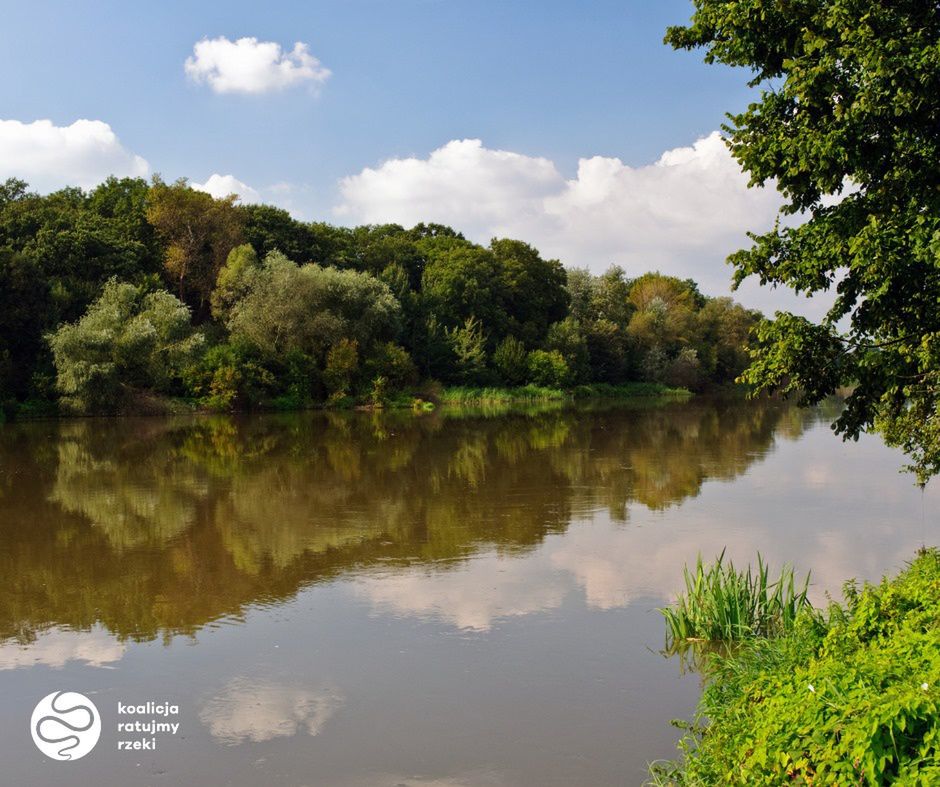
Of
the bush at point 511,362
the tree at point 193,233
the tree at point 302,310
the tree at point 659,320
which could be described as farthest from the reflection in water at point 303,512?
the tree at point 659,320

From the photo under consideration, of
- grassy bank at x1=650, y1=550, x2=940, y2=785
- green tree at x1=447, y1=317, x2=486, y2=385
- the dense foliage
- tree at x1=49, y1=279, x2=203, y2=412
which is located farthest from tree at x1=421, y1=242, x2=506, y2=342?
grassy bank at x1=650, y1=550, x2=940, y2=785

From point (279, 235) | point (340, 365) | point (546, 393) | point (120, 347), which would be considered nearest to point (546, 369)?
point (546, 393)

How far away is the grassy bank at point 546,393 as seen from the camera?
5506cm

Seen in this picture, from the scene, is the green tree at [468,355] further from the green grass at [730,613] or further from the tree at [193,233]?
the green grass at [730,613]

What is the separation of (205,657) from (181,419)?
109ft

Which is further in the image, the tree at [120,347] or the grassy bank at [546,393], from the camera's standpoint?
the grassy bank at [546,393]

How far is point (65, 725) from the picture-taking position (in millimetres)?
6668

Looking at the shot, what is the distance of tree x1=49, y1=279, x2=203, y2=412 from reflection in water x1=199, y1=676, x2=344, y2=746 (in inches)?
1327

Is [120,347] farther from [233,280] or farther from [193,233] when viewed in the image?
[193,233]

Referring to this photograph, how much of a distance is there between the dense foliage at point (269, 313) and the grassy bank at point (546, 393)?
3.84 ft

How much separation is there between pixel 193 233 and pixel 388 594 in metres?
48.1

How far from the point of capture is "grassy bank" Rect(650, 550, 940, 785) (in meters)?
3.81

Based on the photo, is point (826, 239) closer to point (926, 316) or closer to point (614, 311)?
point (926, 316)

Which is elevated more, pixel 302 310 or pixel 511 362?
pixel 302 310
